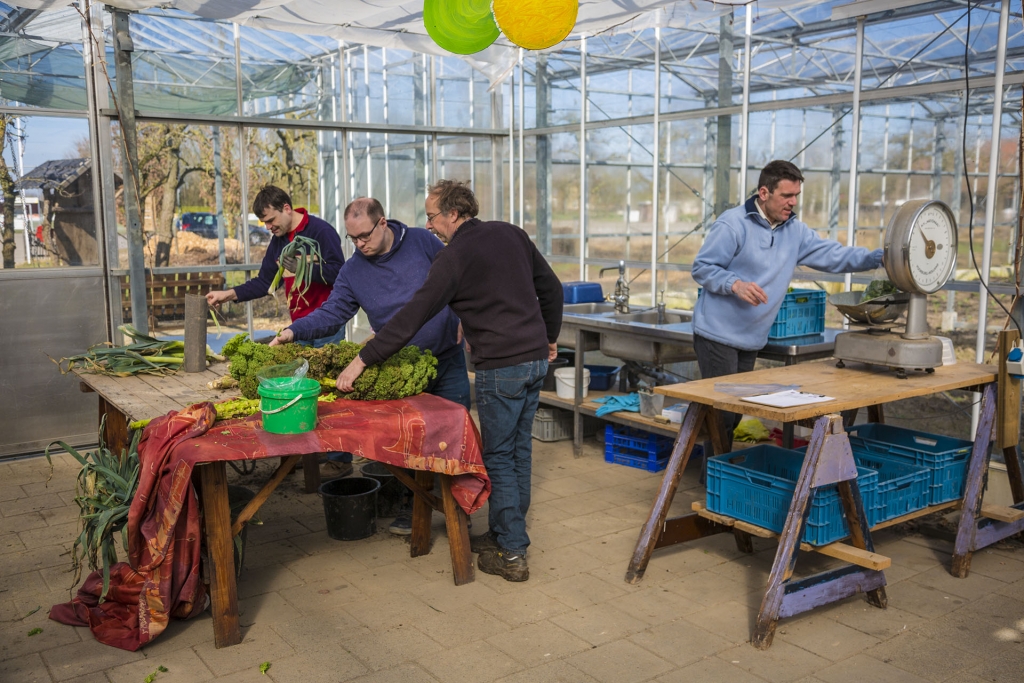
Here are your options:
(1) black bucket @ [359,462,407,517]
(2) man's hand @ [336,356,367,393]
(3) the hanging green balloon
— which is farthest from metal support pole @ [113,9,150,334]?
(2) man's hand @ [336,356,367,393]

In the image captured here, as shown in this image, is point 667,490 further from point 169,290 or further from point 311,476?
point 169,290

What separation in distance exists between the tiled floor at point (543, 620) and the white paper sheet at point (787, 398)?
3.07 ft

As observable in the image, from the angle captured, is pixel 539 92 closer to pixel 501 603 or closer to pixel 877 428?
pixel 877 428

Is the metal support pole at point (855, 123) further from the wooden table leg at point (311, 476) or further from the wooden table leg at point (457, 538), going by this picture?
the wooden table leg at point (311, 476)

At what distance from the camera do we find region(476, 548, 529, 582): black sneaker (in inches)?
156

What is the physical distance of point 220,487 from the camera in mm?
3318

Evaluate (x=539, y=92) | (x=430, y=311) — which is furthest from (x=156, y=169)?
(x=430, y=311)

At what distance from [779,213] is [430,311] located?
2.01 meters

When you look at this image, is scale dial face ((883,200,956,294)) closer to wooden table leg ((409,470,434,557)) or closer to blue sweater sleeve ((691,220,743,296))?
blue sweater sleeve ((691,220,743,296))

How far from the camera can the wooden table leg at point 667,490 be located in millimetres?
3795

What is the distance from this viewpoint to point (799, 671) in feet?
10.5

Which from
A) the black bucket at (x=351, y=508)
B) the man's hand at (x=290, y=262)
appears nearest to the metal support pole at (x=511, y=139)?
the man's hand at (x=290, y=262)

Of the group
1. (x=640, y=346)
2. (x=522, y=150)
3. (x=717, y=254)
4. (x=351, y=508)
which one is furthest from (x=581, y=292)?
(x=351, y=508)

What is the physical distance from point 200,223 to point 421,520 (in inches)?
146
